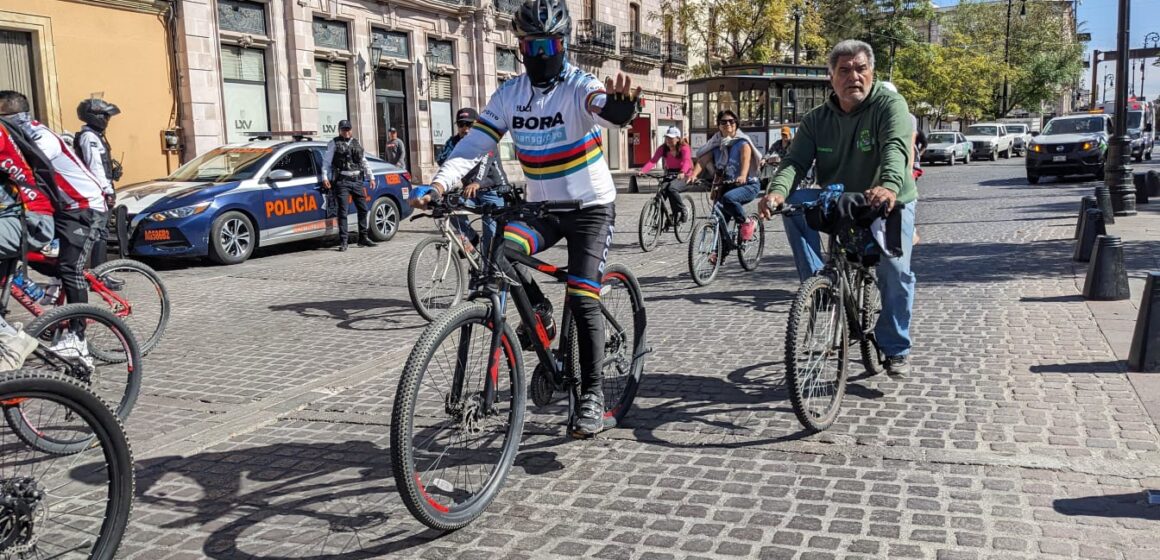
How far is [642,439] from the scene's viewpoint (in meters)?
4.57

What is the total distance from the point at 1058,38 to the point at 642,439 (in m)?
73.8

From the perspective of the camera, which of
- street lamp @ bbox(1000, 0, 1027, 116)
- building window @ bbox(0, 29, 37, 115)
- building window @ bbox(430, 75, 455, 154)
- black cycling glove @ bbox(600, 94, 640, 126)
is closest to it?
black cycling glove @ bbox(600, 94, 640, 126)

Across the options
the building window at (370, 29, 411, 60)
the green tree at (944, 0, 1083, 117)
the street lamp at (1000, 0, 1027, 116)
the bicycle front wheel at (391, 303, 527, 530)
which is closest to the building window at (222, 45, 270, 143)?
the building window at (370, 29, 411, 60)

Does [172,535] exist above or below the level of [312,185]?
below

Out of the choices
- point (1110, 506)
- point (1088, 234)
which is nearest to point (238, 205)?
point (1088, 234)

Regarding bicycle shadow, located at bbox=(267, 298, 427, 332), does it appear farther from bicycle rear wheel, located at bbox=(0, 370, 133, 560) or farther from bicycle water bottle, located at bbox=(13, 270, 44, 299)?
bicycle rear wheel, located at bbox=(0, 370, 133, 560)

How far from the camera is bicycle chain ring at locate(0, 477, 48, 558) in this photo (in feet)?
8.95

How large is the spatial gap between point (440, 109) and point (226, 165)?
1595cm

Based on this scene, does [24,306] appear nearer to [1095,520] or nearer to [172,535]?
[172,535]

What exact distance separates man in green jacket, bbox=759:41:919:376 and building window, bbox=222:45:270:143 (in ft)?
60.1

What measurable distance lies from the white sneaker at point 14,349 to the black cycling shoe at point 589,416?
7.30 feet

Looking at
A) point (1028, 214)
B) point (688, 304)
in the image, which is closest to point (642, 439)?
point (688, 304)

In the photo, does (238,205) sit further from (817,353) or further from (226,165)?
(817,353)

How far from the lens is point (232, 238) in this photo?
12250 mm
